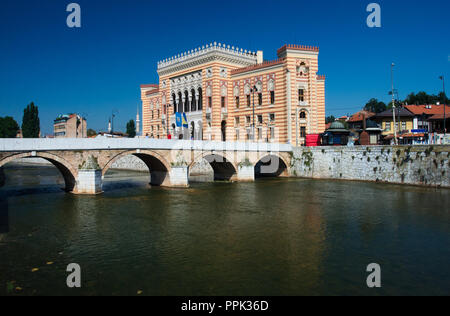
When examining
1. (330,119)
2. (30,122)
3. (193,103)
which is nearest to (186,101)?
(193,103)

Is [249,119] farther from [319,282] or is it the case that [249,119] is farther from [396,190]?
[319,282]

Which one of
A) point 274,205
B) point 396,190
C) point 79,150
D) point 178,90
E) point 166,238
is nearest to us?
point 166,238

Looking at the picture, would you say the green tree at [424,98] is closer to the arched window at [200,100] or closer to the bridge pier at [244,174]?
the arched window at [200,100]

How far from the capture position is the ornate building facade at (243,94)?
4594cm

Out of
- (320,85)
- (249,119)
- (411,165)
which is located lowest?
(411,165)

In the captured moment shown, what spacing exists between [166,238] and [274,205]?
1033 centimetres

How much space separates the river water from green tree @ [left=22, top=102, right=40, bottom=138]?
56.6 metres

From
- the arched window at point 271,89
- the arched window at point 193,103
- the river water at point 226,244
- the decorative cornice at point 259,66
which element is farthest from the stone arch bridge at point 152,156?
the arched window at point 193,103

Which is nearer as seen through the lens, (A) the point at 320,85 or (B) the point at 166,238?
(B) the point at 166,238

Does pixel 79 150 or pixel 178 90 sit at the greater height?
pixel 178 90

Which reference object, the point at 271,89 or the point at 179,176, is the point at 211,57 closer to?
the point at 271,89

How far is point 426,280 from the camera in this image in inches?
456
